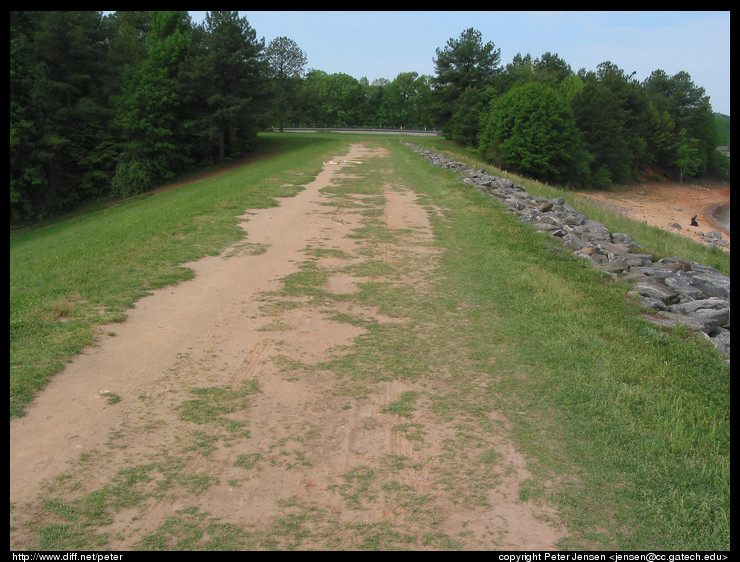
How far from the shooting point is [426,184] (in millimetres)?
20578

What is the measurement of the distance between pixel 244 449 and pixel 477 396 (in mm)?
2181

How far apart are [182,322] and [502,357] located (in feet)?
12.6

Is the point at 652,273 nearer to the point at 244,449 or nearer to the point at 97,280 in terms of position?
the point at 244,449

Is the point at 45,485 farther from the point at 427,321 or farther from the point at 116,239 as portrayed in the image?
the point at 116,239

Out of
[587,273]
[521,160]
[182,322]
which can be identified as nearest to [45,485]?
[182,322]

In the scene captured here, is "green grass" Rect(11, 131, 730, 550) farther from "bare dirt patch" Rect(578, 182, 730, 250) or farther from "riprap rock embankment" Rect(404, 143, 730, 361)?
"bare dirt patch" Rect(578, 182, 730, 250)

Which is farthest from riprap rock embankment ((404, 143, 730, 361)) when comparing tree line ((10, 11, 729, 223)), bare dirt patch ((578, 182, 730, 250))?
tree line ((10, 11, 729, 223))

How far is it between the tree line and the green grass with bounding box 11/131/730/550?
28.7 m

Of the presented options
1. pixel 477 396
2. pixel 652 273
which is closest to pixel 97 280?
pixel 477 396

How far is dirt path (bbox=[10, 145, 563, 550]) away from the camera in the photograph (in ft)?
12.0

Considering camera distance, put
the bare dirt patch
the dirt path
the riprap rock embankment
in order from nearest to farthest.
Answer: the dirt path, the riprap rock embankment, the bare dirt patch

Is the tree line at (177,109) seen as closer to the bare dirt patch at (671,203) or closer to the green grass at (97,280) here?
the bare dirt patch at (671,203)

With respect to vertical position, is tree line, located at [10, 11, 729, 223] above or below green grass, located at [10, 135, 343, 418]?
above

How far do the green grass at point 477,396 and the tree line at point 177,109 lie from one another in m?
28.7
